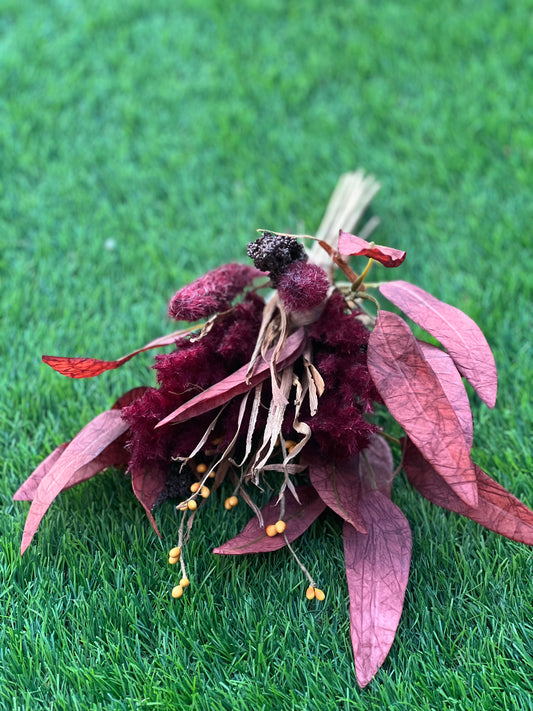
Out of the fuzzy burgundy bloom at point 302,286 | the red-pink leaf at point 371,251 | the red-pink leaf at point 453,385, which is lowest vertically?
the red-pink leaf at point 453,385

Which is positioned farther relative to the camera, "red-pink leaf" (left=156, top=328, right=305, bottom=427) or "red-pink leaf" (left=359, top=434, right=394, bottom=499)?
"red-pink leaf" (left=359, top=434, right=394, bottom=499)

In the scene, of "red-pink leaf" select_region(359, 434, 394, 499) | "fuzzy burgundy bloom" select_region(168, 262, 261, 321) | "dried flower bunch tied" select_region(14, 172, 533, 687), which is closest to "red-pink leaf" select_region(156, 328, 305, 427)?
"dried flower bunch tied" select_region(14, 172, 533, 687)

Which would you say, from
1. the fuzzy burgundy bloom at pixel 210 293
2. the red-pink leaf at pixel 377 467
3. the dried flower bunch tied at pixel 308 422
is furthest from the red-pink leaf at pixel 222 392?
the red-pink leaf at pixel 377 467

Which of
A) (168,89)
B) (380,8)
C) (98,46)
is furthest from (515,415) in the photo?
(98,46)

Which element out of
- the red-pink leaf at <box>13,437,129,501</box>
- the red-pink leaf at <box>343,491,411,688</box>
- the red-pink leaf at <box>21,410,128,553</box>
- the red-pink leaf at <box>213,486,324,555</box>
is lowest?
the red-pink leaf at <box>343,491,411,688</box>

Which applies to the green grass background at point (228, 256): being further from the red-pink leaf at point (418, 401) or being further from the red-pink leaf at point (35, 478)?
the red-pink leaf at point (418, 401)

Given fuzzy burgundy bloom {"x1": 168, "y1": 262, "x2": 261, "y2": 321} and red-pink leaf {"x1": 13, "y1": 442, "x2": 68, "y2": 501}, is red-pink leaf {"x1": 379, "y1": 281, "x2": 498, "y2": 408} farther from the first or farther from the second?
red-pink leaf {"x1": 13, "y1": 442, "x2": 68, "y2": 501}

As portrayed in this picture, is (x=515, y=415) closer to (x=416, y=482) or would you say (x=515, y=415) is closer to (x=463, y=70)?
(x=416, y=482)
